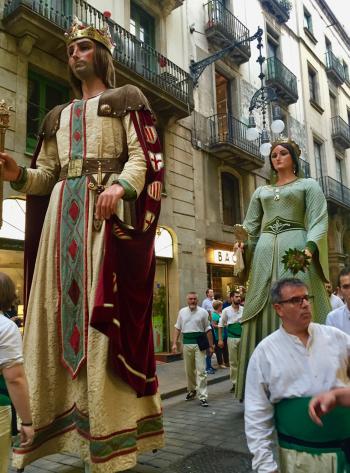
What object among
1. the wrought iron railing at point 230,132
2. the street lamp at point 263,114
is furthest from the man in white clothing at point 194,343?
the wrought iron railing at point 230,132

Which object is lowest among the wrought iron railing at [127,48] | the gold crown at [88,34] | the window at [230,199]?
the gold crown at [88,34]

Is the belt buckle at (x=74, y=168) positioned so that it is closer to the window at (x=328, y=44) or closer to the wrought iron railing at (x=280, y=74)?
the wrought iron railing at (x=280, y=74)

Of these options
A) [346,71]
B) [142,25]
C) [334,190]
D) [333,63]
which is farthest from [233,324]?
[346,71]

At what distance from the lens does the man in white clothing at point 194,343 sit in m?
7.03

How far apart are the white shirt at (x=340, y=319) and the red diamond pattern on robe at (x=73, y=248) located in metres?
2.00

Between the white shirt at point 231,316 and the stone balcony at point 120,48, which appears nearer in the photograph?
the white shirt at point 231,316

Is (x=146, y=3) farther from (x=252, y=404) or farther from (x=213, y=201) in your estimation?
(x=252, y=404)

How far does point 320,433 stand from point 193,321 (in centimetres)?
615

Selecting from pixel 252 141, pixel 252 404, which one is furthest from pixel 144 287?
pixel 252 141

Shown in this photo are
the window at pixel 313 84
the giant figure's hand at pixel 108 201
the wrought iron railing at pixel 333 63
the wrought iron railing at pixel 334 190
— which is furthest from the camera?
the wrought iron railing at pixel 333 63

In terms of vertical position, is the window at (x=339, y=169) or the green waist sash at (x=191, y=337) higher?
the window at (x=339, y=169)

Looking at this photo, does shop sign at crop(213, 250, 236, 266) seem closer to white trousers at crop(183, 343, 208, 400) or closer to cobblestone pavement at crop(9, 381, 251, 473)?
white trousers at crop(183, 343, 208, 400)

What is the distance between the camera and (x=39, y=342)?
2.73 metres

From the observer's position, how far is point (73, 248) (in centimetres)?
276
